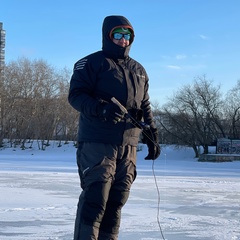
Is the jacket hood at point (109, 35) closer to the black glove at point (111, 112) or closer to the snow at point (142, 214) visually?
the black glove at point (111, 112)

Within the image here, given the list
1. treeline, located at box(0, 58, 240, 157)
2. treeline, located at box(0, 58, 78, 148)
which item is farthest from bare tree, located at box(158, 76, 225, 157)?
treeline, located at box(0, 58, 78, 148)

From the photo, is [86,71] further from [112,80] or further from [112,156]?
[112,156]

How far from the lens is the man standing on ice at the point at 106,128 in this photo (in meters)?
3.09

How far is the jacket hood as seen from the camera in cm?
330

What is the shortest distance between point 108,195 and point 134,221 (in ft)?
10.1

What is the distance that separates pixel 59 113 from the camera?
49406 mm

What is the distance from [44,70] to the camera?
5009 cm

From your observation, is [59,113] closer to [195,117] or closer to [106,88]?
[195,117]

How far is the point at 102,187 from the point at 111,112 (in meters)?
0.55

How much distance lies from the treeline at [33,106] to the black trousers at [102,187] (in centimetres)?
4127

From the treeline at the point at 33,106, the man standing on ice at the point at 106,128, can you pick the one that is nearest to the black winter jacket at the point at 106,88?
the man standing on ice at the point at 106,128

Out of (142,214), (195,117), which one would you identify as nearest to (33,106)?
(195,117)

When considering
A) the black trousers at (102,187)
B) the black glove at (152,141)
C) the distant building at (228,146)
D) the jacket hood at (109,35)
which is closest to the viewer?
the black trousers at (102,187)

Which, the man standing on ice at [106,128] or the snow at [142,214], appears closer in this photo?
the man standing on ice at [106,128]
